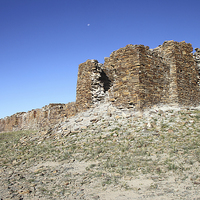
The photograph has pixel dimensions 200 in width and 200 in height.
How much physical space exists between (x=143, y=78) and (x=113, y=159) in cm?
476

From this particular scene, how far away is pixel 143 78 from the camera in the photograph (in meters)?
8.85

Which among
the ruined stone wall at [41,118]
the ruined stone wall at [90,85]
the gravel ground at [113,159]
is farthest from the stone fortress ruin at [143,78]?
the ruined stone wall at [41,118]

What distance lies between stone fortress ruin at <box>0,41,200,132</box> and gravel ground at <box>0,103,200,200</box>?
0.72 metres

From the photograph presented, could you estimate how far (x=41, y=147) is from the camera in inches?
305

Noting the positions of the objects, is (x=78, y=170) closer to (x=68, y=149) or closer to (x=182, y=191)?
(x=68, y=149)

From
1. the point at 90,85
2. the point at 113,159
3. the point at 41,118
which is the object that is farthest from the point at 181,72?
the point at 41,118

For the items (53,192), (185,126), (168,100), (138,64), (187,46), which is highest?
(187,46)

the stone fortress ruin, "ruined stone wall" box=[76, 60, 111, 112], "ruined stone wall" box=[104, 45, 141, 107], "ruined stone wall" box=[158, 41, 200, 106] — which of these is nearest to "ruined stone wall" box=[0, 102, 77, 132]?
"ruined stone wall" box=[76, 60, 111, 112]

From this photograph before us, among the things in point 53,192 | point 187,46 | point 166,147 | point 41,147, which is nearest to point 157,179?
point 166,147

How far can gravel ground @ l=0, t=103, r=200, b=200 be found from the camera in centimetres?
383

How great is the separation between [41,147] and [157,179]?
5203 millimetres

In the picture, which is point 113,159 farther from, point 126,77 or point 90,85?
point 90,85

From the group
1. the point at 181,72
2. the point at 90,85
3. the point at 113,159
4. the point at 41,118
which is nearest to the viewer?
A: the point at 113,159

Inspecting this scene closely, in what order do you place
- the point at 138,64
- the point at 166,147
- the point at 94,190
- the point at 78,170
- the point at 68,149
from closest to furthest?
the point at 94,190 → the point at 78,170 → the point at 166,147 → the point at 68,149 → the point at 138,64
